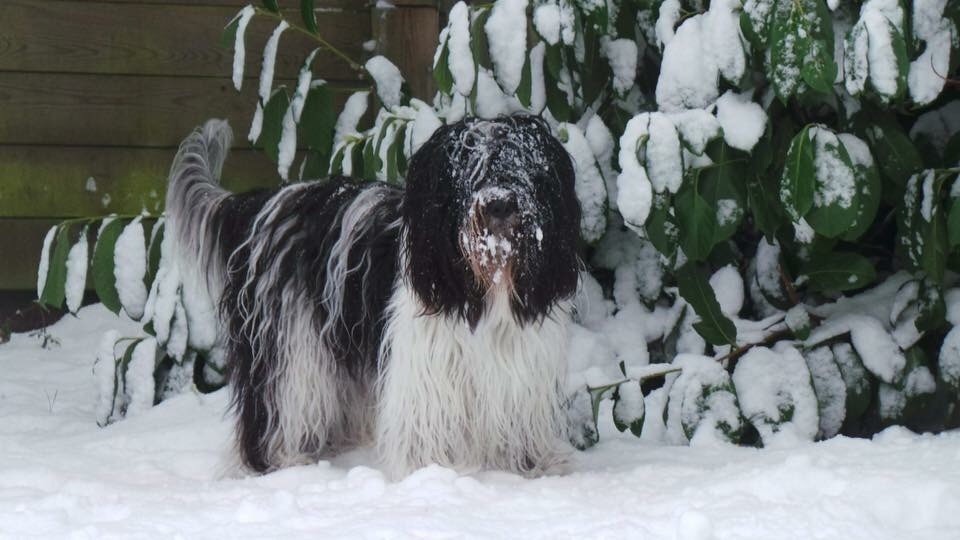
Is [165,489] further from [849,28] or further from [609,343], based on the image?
[849,28]

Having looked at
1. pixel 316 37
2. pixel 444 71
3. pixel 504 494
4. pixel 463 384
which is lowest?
pixel 504 494

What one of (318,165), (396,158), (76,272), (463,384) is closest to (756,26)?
(463,384)

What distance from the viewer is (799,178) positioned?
394 centimetres

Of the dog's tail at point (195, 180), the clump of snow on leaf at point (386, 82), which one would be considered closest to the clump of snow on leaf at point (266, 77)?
the clump of snow on leaf at point (386, 82)

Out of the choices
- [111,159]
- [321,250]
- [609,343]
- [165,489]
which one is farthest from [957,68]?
[111,159]

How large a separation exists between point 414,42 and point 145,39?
3.85 feet

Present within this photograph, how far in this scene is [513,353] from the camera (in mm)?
3906

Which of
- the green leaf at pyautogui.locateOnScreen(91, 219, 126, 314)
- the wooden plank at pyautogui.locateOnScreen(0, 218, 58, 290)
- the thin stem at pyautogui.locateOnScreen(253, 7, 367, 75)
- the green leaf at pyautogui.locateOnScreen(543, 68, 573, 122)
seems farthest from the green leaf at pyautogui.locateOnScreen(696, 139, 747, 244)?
the wooden plank at pyautogui.locateOnScreen(0, 218, 58, 290)

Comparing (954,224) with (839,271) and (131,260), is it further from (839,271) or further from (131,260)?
(131,260)

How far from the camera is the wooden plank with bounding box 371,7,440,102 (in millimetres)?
5969

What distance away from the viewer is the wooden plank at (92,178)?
20.2ft

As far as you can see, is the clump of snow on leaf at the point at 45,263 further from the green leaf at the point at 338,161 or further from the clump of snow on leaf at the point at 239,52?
the green leaf at the point at 338,161

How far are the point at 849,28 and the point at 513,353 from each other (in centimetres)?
137

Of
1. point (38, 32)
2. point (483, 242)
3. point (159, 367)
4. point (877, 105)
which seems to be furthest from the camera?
point (38, 32)
